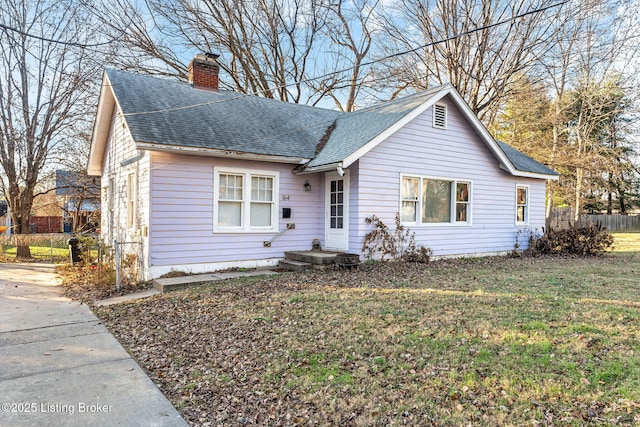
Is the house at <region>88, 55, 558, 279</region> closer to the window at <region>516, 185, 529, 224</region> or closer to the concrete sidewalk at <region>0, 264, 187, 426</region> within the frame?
the window at <region>516, 185, 529, 224</region>

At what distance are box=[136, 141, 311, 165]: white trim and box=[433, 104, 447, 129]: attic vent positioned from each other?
398 cm

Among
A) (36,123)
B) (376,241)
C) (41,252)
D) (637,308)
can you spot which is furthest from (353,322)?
(41,252)

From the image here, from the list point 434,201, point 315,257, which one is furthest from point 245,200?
point 434,201

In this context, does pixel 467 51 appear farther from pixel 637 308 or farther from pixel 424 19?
pixel 637 308

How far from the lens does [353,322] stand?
17.7 ft

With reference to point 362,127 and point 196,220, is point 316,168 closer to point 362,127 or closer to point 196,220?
point 362,127

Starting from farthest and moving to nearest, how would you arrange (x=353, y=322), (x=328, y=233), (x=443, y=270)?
(x=328, y=233), (x=443, y=270), (x=353, y=322)

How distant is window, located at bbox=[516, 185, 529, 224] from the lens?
46.7 ft

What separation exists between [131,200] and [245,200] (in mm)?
3101

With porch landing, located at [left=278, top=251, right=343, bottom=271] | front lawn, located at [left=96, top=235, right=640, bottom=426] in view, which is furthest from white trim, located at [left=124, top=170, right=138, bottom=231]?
porch landing, located at [left=278, top=251, right=343, bottom=271]

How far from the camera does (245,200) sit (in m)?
9.98

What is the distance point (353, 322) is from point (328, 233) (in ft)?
18.6

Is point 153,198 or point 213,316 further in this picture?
point 153,198

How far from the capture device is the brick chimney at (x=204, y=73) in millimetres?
12375
